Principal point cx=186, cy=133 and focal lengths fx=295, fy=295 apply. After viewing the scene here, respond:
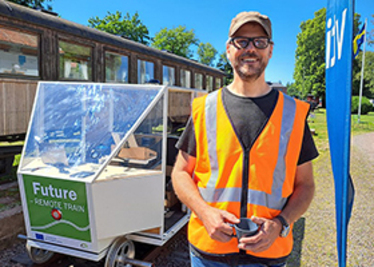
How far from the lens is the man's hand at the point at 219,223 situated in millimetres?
1483

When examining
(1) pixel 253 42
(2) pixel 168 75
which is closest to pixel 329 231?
(1) pixel 253 42

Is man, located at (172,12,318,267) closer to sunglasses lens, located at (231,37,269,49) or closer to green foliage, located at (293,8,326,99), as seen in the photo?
sunglasses lens, located at (231,37,269,49)

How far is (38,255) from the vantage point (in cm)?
365

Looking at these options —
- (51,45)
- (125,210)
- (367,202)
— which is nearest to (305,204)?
(125,210)

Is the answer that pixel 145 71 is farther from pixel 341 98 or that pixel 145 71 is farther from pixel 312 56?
pixel 312 56

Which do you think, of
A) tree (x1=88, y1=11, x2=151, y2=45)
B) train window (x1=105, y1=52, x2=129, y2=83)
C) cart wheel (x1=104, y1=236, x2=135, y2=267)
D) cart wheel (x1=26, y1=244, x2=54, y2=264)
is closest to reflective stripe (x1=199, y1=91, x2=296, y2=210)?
cart wheel (x1=104, y1=236, x2=135, y2=267)

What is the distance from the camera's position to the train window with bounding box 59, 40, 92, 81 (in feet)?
25.2

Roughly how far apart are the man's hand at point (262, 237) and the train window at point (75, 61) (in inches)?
295

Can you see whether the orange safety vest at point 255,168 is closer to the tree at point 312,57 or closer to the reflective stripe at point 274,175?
the reflective stripe at point 274,175

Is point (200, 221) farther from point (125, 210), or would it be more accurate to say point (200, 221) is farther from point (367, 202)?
point (367, 202)

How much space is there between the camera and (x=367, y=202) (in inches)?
233

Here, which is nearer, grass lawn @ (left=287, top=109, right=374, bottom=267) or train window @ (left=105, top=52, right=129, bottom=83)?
grass lawn @ (left=287, top=109, right=374, bottom=267)

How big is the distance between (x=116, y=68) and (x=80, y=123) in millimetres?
6393

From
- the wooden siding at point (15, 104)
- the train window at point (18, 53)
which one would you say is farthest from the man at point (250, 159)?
the train window at point (18, 53)
